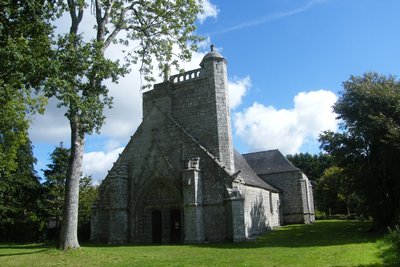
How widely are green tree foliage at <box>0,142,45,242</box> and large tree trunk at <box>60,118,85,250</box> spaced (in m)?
17.4

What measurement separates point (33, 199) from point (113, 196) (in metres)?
13.2

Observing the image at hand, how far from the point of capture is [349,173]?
26.0m

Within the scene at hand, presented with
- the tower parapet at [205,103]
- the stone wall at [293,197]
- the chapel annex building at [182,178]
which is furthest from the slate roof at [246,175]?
the tower parapet at [205,103]

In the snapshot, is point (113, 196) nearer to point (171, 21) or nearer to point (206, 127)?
point (206, 127)

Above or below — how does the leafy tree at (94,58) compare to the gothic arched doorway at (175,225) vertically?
above

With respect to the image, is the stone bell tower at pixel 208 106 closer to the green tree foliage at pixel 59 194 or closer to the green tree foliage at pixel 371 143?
the green tree foliage at pixel 371 143

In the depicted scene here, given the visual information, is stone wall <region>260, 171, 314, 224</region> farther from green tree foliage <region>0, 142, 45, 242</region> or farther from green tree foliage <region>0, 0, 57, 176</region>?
green tree foliage <region>0, 0, 57, 176</region>

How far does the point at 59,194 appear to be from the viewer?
104 feet

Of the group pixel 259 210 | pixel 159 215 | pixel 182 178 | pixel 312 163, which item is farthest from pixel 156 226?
pixel 312 163

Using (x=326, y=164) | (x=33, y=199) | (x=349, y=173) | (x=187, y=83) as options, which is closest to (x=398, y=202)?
(x=349, y=173)

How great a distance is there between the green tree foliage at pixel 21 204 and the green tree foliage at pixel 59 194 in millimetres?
948

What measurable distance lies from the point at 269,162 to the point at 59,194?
69.0 ft

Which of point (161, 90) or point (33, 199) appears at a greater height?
point (161, 90)

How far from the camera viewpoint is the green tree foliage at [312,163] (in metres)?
→ 66.8
